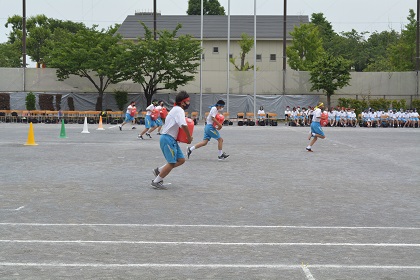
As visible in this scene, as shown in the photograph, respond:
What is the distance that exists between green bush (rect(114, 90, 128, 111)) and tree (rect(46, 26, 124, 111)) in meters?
1.08

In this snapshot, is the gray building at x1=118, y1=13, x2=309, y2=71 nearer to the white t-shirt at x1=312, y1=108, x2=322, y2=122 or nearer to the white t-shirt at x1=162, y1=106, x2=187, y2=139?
the white t-shirt at x1=312, y1=108, x2=322, y2=122

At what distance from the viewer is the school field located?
755cm

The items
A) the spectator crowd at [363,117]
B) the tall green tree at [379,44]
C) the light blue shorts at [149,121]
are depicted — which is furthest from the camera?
the tall green tree at [379,44]

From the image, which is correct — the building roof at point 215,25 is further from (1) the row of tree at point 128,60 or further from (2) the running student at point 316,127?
(2) the running student at point 316,127

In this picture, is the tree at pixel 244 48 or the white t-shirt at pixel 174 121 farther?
the tree at pixel 244 48

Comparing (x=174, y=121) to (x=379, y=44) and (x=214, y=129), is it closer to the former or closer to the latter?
(x=214, y=129)

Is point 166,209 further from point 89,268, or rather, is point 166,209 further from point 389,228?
point 89,268

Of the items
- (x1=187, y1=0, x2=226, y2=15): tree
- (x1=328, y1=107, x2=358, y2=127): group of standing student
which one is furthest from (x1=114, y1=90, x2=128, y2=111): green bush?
(x1=187, y1=0, x2=226, y2=15): tree

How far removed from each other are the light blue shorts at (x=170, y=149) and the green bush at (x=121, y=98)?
44287 mm

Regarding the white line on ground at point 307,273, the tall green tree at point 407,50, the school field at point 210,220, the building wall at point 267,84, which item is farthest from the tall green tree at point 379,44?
the white line on ground at point 307,273

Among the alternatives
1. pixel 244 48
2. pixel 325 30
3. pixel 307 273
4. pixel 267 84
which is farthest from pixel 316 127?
pixel 325 30

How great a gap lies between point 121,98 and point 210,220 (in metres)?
48.5

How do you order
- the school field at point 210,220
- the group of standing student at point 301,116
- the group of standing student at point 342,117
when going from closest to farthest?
1. the school field at point 210,220
2. the group of standing student at point 301,116
3. the group of standing student at point 342,117

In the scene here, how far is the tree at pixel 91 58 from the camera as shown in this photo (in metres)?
57.2
